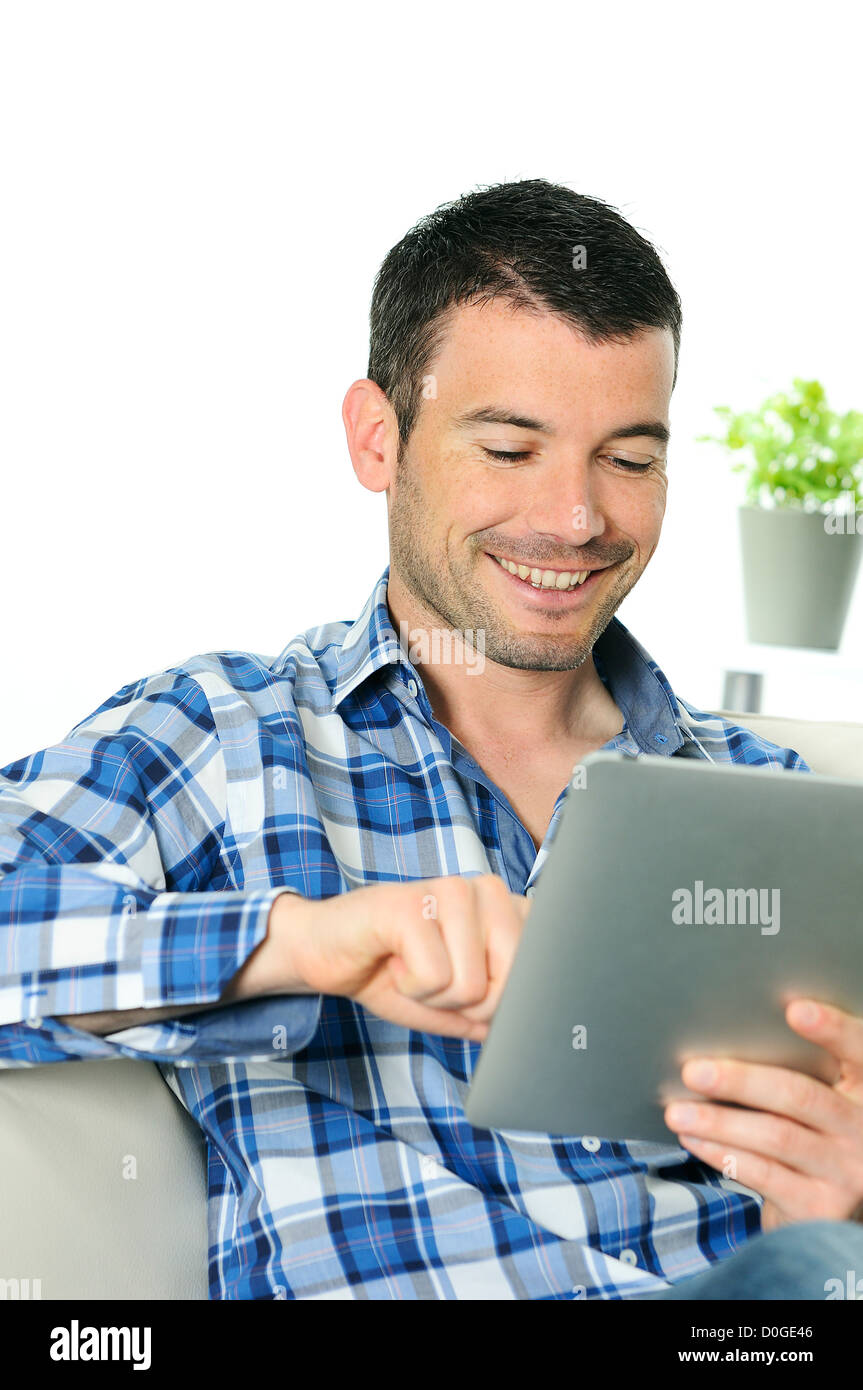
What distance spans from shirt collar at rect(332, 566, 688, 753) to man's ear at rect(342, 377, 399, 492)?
110 mm

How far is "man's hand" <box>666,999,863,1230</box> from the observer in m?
0.80

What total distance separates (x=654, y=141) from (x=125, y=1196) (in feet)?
9.86

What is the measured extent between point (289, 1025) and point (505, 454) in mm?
592

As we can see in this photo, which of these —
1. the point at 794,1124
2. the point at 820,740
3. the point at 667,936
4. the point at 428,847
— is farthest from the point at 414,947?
the point at 820,740

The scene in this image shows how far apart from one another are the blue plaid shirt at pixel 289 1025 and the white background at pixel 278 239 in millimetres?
1947

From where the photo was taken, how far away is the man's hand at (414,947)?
2.54ft

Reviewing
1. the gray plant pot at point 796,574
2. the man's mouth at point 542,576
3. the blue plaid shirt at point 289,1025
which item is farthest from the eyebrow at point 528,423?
the gray plant pot at point 796,574

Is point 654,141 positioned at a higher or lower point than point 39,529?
higher

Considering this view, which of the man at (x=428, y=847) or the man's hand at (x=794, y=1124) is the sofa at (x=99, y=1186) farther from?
the man's hand at (x=794, y=1124)

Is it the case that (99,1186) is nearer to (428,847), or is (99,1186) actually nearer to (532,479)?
(428,847)
